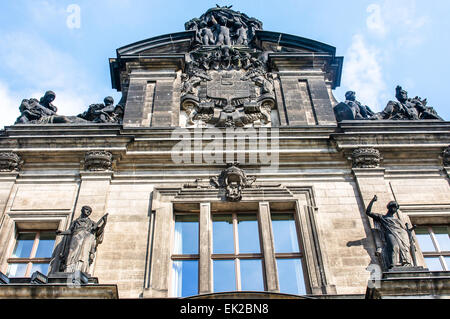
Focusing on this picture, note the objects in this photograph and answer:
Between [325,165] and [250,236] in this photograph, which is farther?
[325,165]

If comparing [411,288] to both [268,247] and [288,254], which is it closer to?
[288,254]

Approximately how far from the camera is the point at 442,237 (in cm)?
1020

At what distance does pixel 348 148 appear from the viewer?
11414 mm

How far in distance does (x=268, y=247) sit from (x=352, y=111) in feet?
16.5

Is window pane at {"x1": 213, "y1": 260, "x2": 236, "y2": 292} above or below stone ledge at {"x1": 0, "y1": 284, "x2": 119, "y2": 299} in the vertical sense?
above

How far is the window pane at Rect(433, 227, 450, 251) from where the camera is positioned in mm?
9996

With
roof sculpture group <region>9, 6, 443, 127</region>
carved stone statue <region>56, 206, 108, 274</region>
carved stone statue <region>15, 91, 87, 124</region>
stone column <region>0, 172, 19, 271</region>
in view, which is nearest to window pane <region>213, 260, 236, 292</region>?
carved stone statue <region>56, 206, 108, 274</region>

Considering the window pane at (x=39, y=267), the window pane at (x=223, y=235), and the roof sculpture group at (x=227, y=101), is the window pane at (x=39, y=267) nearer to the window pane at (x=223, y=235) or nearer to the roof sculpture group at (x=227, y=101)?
the window pane at (x=223, y=235)

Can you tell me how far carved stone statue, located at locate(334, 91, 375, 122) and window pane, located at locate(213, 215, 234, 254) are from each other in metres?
4.46

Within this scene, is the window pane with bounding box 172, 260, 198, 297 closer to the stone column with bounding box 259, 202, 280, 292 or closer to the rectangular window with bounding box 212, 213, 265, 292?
the rectangular window with bounding box 212, 213, 265, 292
